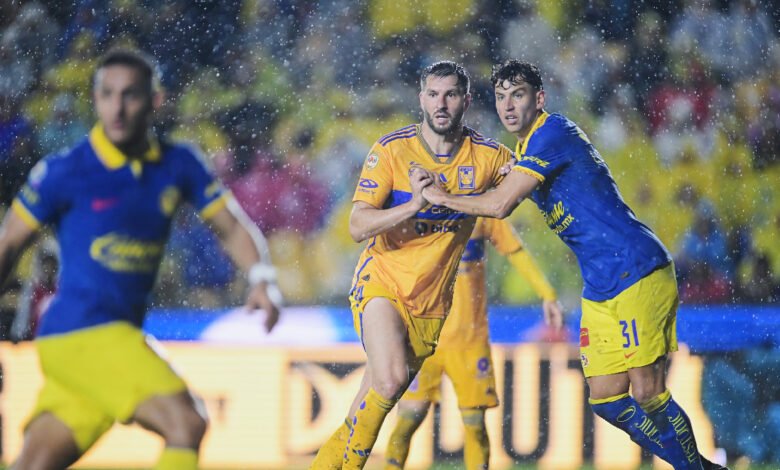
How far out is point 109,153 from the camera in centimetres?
358

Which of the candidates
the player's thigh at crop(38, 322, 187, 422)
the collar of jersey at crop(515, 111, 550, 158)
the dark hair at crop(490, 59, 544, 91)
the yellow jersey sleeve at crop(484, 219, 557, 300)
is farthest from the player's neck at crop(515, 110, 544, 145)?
the player's thigh at crop(38, 322, 187, 422)

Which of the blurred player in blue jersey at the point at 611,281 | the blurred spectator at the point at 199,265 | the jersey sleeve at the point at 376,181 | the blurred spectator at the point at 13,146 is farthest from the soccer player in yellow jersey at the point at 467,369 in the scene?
the blurred spectator at the point at 13,146

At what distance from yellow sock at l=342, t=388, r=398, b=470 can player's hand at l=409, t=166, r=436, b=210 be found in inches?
30.8

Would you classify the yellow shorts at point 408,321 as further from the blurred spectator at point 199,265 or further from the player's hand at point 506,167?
the blurred spectator at point 199,265

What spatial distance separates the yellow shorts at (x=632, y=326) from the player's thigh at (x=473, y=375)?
0.86 m

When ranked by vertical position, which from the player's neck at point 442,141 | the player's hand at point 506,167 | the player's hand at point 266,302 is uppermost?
the player's neck at point 442,141

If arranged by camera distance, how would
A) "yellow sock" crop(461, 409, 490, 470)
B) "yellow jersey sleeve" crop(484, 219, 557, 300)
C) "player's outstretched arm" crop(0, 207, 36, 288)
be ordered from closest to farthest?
"player's outstretched arm" crop(0, 207, 36, 288) → "yellow sock" crop(461, 409, 490, 470) → "yellow jersey sleeve" crop(484, 219, 557, 300)

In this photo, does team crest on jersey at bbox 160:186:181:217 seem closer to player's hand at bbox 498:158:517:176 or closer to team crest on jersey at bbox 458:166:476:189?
team crest on jersey at bbox 458:166:476:189

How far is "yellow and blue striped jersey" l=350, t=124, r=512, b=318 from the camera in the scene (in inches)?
188

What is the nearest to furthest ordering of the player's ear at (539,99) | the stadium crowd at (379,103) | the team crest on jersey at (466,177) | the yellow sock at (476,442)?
the player's ear at (539,99) → the team crest on jersey at (466,177) → the yellow sock at (476,442) → the stadium crowd at (379,103)

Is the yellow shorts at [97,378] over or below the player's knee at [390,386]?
over

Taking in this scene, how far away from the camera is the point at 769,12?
10.1 m

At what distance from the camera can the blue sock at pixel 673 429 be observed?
4.54m

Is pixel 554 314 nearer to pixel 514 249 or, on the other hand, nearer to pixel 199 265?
pixel 514 249
